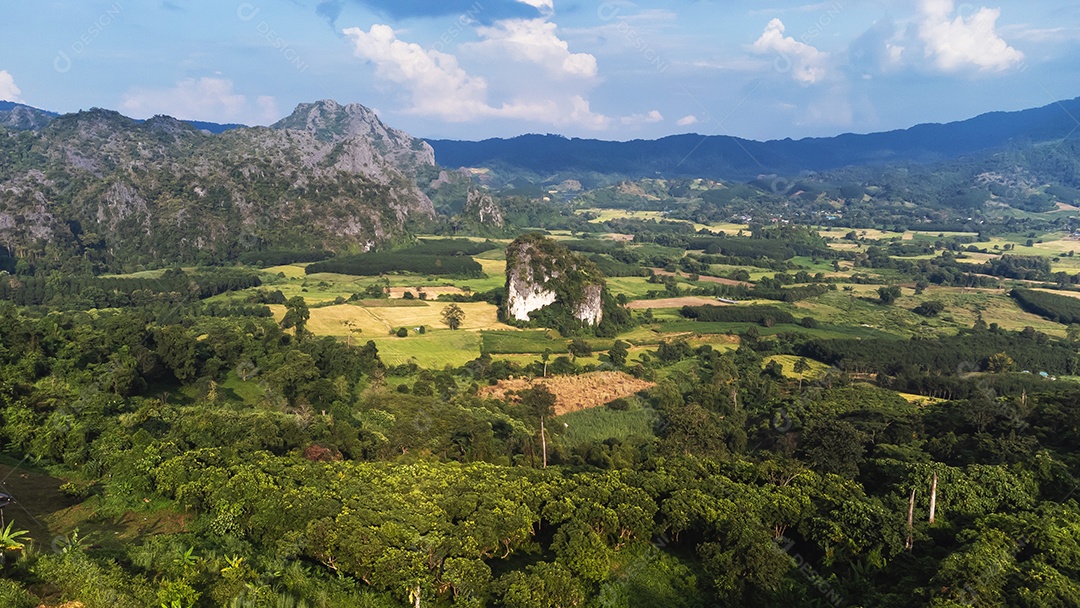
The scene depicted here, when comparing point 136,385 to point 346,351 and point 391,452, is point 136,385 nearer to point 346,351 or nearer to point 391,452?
point 346,351

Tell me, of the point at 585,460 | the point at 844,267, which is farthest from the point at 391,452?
the point at 844,267

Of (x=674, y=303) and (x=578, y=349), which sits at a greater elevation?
(x=578, y=349)

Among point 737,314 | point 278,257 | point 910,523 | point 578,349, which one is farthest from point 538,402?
point 278,257

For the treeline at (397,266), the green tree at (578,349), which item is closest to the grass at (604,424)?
the green tree at (578,349)

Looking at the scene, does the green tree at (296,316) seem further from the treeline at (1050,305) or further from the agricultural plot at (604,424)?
the treeline at (1050,305)

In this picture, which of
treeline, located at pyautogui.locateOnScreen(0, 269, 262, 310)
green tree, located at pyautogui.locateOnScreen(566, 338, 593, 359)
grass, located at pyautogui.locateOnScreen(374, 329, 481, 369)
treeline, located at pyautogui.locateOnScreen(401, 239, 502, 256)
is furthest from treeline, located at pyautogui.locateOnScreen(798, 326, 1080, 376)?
treeline, located at pyautogui.locateOnScreen(401, 239, 502, 256)

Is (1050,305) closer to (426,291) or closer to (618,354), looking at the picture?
(618,354)
